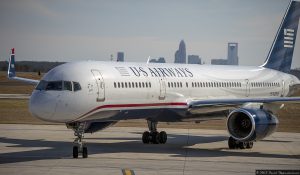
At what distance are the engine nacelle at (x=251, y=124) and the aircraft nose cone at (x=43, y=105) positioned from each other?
8.53 meters

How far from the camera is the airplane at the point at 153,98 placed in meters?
24.2

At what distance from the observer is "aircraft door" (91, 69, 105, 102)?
2515 centimetres

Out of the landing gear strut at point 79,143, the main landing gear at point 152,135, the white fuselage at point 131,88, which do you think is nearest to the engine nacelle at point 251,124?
the white fuselage at point 131,88

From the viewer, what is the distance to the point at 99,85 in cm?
2531

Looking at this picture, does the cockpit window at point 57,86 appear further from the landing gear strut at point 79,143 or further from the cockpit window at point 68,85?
the landing gear strut at point 79,143

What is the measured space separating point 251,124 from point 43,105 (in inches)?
379

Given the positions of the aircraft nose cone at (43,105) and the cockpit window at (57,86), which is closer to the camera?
the aircraft nose cone at (43,105)

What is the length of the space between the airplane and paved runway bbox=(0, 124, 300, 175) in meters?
1.10

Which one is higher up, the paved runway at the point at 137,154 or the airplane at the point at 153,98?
the airplane at the point at 153,98

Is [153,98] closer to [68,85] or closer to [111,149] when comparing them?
[111,149]

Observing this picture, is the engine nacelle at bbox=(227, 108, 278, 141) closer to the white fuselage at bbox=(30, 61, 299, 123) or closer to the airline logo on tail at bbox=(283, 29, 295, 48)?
the white fuselage at bbox=(30, 61, 299, 123)

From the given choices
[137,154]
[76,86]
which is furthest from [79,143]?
[137,154]

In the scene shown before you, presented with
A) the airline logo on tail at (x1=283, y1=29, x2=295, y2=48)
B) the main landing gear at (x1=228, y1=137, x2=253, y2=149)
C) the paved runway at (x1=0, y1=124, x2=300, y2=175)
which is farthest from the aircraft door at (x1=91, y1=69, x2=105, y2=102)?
the airline logo on tail at (x1=283, y1=29, x2=295, y2=48)

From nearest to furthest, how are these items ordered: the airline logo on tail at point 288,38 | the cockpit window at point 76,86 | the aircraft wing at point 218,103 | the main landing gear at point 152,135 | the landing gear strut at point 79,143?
the cockpit window at point 76,86 < the landing gear strut at point 79,143 < the aircraft wing at point 218,103 < the main landing gear at point 152,135 < the airline logo on tail at point 288,38
